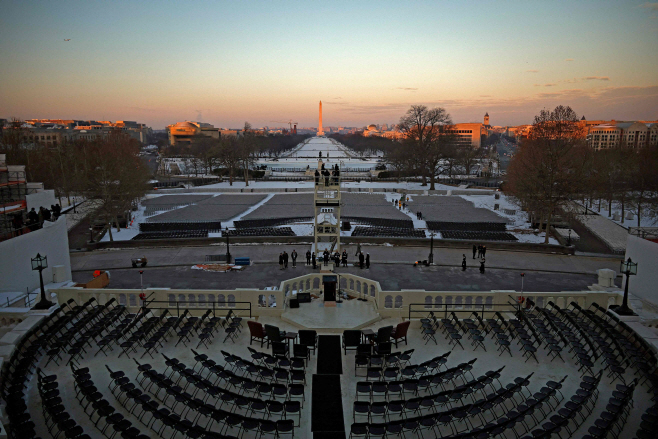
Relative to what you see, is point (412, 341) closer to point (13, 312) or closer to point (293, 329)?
point (293, 329)

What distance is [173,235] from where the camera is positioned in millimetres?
35250

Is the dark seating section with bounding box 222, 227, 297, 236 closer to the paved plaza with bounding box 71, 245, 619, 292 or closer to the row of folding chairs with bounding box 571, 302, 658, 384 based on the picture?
the paved plaza with bounding box 71, 245, 619, 292

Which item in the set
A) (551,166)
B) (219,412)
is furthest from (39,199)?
(551,166)

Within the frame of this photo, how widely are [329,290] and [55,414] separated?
9515mm

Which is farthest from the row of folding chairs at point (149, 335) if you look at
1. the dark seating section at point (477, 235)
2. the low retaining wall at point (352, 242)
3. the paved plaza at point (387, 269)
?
the dark seating section at point (477, 235)

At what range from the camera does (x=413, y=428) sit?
9.33 meters

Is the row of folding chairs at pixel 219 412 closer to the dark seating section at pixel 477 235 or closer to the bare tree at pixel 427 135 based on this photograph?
the dark seating section at pixel 477 235

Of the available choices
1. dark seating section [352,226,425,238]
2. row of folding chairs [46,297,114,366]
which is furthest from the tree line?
row of folding chairs [46,297,114,366]

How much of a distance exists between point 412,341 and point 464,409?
15.9ft

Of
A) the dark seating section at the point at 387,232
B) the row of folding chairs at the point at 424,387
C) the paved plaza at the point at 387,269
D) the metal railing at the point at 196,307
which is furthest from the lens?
the dark seating section at the point at 387,232

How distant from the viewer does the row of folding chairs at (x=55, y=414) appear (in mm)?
8883

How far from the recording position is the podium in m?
16.6

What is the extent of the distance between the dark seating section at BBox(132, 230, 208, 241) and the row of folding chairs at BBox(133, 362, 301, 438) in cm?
2463

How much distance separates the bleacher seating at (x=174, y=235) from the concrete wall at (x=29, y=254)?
12807mm
